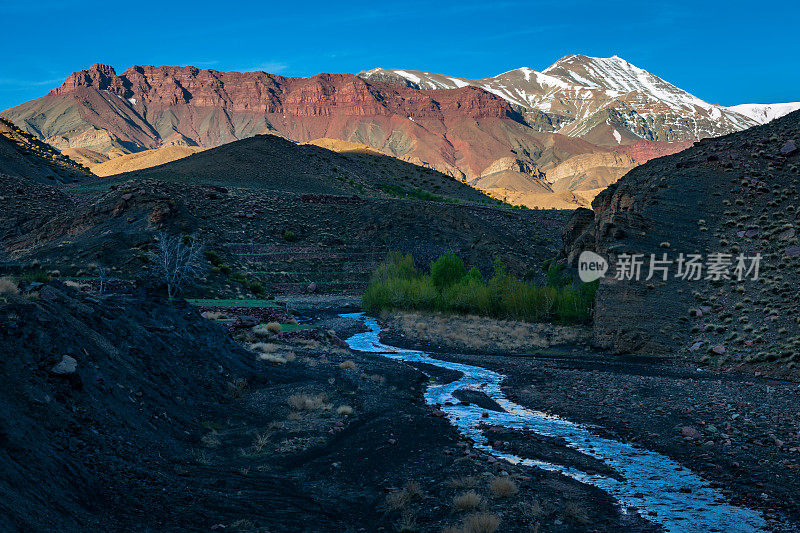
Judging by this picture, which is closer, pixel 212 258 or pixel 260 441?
pixel 260 441

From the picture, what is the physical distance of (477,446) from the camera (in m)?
17.3

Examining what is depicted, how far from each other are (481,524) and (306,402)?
9928 millimetres

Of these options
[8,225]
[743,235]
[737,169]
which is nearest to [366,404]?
[743,235]

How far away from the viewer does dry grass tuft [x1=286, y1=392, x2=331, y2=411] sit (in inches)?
789

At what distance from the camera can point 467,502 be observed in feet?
40.6

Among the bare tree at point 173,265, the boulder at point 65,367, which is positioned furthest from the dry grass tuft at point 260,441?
the bare tree at point 173,265

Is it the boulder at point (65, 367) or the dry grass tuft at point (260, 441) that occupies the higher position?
the boulder at point (65, 367)

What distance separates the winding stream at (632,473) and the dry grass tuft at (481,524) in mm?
3406

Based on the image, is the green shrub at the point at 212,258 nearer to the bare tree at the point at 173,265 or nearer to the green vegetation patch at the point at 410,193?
the bare tree at the point at 173,265

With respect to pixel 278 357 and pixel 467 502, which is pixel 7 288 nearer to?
pixel 467 502

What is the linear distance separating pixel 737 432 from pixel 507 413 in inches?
285

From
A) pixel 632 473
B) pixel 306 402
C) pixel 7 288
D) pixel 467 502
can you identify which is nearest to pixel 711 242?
pixel 632 473

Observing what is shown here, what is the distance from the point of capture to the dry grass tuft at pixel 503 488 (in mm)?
13047

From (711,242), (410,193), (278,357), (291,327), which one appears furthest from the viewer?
(410,193)
